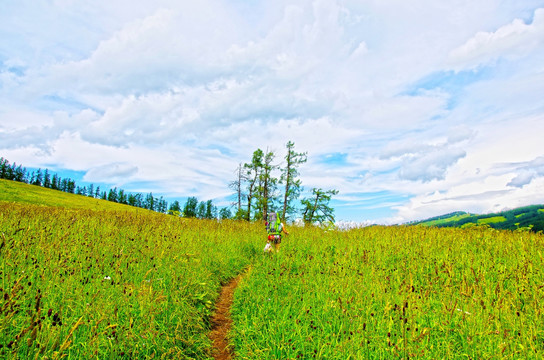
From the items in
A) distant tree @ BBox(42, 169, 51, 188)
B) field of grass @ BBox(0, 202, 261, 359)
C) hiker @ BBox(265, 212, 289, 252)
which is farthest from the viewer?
distant tree @ BBox(42, 169, 51, 188)

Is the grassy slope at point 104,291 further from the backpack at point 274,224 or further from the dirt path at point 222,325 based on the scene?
the backpack at point 274,224

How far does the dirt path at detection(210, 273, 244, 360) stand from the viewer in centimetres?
448

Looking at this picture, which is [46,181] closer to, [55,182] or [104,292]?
[55,182]

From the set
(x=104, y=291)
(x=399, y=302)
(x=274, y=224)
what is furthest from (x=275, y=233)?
(x=104, y=291)

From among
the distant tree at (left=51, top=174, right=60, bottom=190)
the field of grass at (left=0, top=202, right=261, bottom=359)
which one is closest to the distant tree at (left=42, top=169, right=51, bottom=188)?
the distant tree at (left=51, top=174, right=60, bottom=190)

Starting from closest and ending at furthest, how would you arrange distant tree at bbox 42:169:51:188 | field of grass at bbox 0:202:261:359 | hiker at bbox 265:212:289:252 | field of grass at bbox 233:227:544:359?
field of grass at bbox 0:202:261:359 < field of grass at bbox 233:227:544:359 < hiker at bbox 265:212:289:252 < distant tree at bbox 42:169:51:188

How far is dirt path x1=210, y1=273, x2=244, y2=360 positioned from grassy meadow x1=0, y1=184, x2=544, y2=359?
0.18m

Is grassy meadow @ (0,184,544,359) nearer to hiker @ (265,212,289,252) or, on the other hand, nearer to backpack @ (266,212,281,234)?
hiker @ (265,212,289,252)

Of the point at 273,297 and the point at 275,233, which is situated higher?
the point at 275,233

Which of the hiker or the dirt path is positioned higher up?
the hiker

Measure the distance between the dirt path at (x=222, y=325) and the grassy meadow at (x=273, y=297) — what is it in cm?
18

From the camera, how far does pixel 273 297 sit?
5.61 metres

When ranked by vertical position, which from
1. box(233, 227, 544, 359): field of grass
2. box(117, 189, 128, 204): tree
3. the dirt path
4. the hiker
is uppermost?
box(117, 189, 128, 204): tree

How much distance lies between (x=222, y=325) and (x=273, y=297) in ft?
3.85
